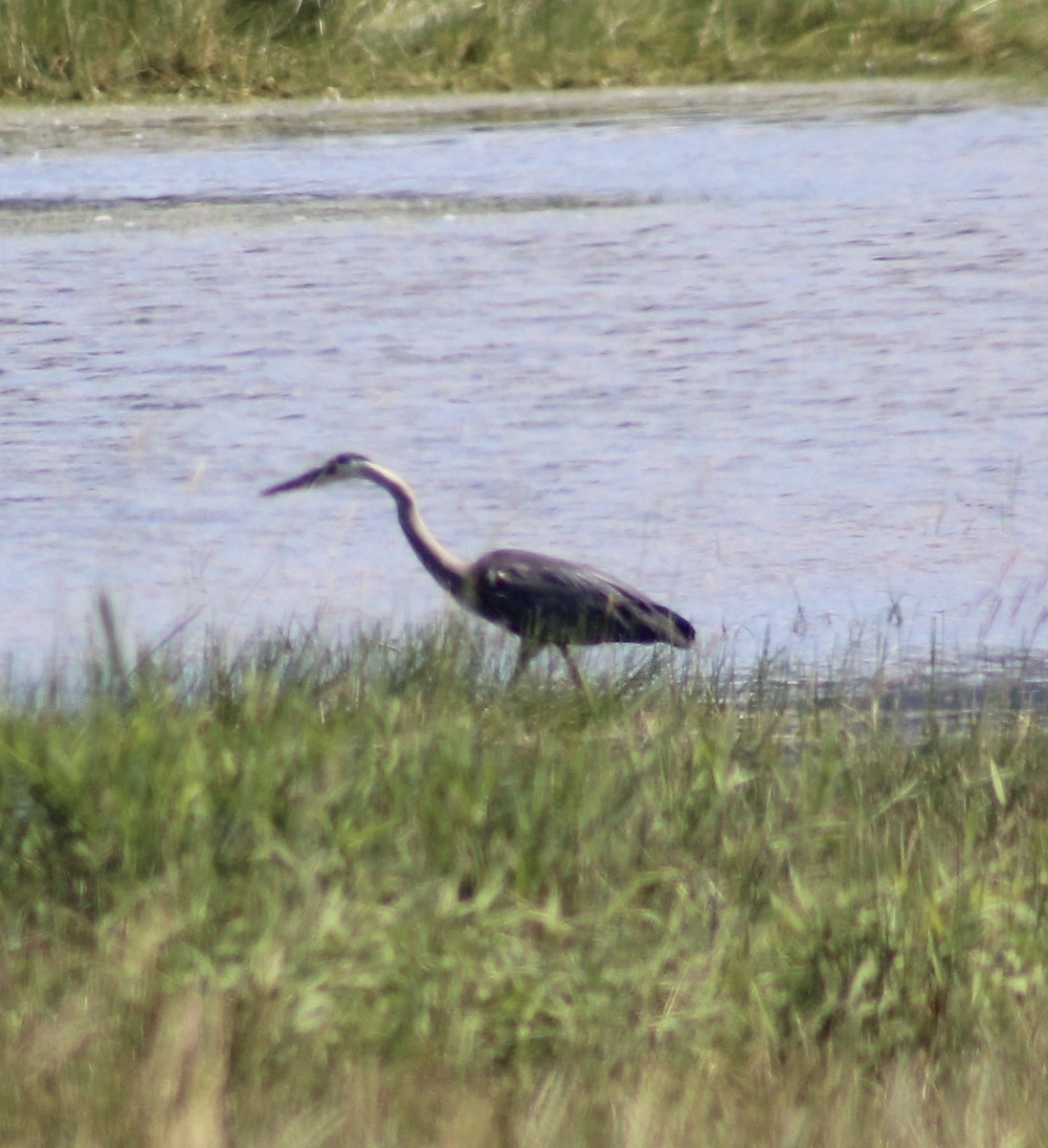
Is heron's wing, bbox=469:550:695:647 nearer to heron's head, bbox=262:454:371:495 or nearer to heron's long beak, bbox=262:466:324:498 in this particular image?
heron's head, bbox=262:454:371:495

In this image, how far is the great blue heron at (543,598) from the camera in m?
4.87

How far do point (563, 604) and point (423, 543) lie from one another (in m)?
0.40

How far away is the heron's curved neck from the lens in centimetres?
522

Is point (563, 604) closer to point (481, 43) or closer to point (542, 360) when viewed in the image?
point (542, 360)

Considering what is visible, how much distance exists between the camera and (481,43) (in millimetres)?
13586

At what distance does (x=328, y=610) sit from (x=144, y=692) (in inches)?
61.7

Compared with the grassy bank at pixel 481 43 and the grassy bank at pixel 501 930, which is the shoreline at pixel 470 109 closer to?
the grassy bank at pixel 481 43

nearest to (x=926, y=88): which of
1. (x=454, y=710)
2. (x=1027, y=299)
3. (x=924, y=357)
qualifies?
(x=1027, y=299)

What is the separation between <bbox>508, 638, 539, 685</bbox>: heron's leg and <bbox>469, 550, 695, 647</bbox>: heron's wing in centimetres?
2

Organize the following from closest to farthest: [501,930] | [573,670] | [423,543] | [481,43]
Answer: [501,930] → [573,670] → [423,543] → [481,43]

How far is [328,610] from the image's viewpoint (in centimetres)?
520

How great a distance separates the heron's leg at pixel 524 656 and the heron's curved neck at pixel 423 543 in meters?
0.36

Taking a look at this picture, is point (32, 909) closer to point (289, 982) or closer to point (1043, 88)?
point (289, 982)

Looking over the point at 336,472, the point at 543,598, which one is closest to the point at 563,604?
the point at 543,598
